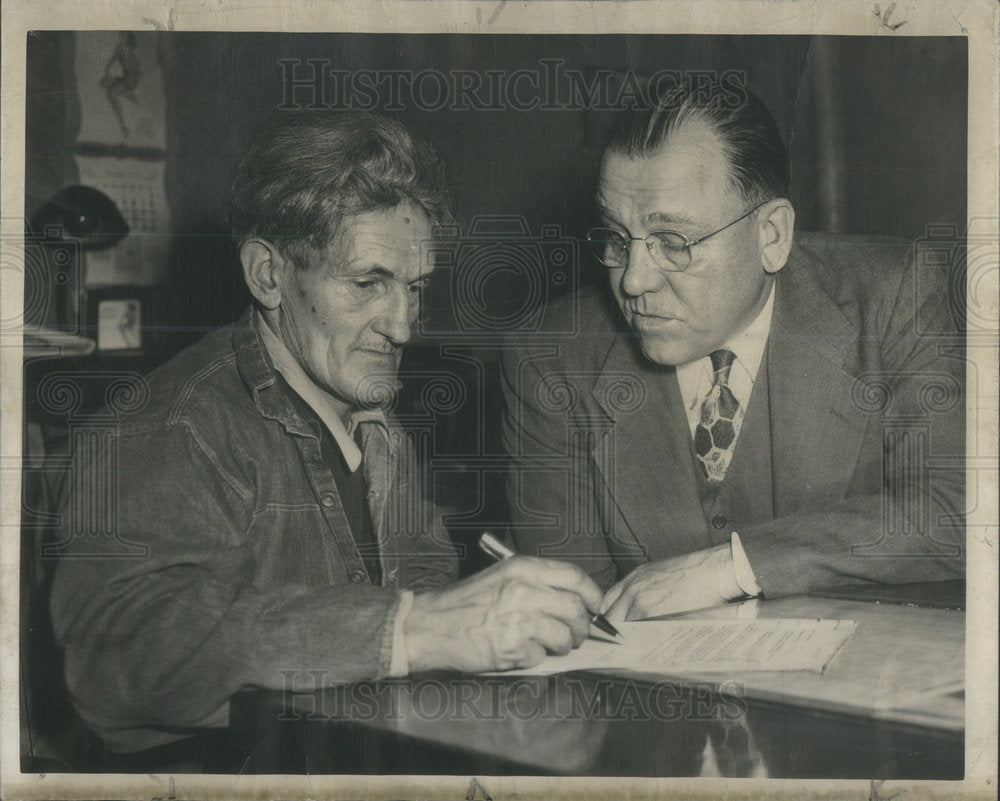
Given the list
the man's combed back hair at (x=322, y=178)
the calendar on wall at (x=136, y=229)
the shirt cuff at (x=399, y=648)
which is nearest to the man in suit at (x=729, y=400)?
the shirt cuff at (x=399, y=648)

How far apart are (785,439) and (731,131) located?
75cm

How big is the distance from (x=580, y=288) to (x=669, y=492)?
0.54 metres

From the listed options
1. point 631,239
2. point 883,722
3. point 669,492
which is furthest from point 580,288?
point 883,722

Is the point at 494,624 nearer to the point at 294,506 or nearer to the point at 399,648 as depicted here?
the point at 399,648

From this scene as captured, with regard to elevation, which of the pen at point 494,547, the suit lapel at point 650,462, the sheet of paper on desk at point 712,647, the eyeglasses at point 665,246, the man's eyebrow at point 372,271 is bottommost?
the sheet of paper on desk at point 712,647

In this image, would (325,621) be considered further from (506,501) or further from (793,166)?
(793,166)

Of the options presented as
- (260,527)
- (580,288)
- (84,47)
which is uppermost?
(84,47)

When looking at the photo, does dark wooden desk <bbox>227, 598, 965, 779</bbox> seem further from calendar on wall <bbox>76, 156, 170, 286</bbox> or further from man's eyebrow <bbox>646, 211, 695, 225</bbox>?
calendar on wall <bbox>76, 156, 170, 286</bbox>

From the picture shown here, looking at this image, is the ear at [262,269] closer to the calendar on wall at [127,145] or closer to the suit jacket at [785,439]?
the calendar on wall at [127,145]

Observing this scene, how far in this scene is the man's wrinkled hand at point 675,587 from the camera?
7.86 ft

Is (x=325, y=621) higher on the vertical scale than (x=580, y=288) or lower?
lower

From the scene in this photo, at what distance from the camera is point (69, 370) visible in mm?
2467

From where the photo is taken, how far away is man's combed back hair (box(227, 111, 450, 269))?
2.39m

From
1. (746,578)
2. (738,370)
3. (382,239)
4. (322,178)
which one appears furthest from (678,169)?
(746,578)
